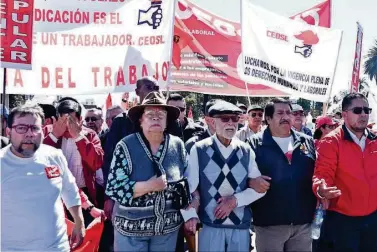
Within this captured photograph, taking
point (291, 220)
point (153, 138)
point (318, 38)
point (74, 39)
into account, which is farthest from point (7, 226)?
point (318, 38)

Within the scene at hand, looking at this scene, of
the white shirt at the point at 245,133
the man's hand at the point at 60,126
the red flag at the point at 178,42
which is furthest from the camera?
the red flag at the point at 178,42

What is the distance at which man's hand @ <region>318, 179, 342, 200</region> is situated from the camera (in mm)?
3594

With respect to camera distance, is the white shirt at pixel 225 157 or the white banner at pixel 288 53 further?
the white banner at pixel 288 53

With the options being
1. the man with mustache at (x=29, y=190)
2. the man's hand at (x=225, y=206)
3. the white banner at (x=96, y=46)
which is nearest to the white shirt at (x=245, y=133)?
the white banner at (x=96, y=46)

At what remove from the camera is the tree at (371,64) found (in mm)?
62062

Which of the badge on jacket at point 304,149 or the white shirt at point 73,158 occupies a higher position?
the badge on jacket at point 304,149

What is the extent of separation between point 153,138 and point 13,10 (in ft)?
7.06

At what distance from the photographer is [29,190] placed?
2.89 metres

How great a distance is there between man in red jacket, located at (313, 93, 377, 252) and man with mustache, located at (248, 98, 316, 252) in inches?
6.0

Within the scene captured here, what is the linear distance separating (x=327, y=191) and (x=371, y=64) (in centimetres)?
6423

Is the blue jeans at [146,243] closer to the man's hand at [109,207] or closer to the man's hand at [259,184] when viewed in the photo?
the man's hand at [109,207]

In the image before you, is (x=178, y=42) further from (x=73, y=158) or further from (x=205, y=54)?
(x=73, y=158)

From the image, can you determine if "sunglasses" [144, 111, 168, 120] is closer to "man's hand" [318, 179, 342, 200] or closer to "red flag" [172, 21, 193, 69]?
"man's hand" [318, 179, 342, 200]

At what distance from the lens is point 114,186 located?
10.0 ft
